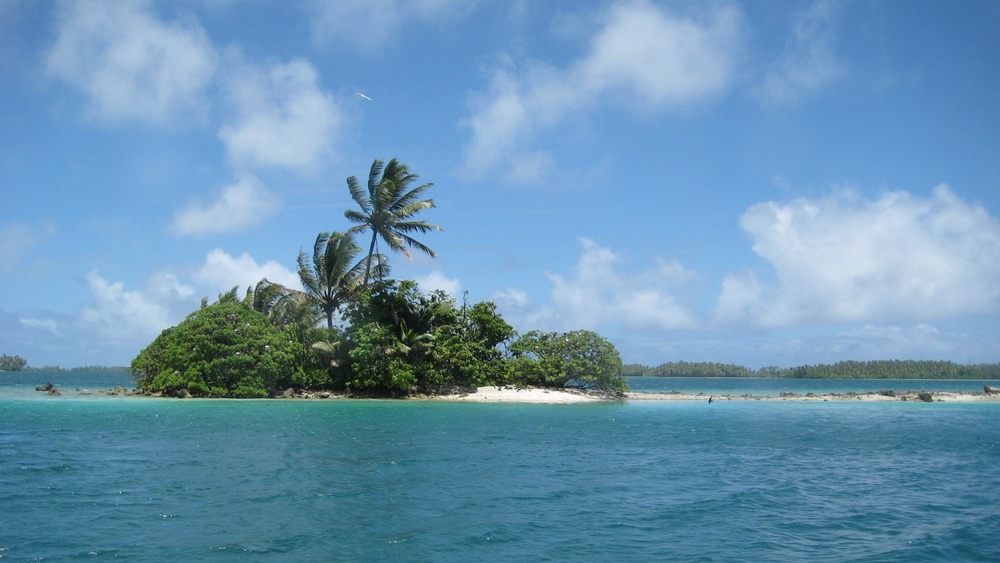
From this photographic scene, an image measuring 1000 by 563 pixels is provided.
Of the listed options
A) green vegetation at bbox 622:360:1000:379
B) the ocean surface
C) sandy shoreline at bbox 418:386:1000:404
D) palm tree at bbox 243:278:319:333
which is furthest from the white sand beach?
green vegetation at bbox 622:360:1000:379

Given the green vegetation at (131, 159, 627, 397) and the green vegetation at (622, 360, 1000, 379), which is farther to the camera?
the green vegetation at (622, 360, 1000, 379)

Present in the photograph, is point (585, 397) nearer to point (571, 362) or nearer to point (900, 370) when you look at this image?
point (571, 362)

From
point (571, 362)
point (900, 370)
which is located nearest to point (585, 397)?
point (571, 362)

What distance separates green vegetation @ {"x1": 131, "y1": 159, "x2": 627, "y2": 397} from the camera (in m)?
35.9

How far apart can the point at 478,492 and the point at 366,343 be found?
2474 cm

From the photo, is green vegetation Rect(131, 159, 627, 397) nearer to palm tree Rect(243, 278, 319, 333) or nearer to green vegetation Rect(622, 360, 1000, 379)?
palm tree Rect(243, 278, 319, 333)

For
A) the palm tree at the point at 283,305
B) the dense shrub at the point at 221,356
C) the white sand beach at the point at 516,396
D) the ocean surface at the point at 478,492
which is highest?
the palm tree at the point at 283,305

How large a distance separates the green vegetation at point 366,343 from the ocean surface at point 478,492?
11446 mm

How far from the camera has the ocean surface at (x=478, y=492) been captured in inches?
366

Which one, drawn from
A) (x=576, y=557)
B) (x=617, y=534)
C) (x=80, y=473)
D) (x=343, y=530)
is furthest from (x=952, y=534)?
(x=80, y=473)

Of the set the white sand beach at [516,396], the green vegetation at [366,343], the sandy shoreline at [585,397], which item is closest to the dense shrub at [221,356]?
the green vegetation at [366,343]

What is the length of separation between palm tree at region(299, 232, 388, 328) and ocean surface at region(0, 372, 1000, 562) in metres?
15.2

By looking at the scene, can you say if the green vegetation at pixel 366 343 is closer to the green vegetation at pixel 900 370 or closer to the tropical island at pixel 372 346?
the tropical island at pixel 372 346

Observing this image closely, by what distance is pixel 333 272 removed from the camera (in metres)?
39.0
